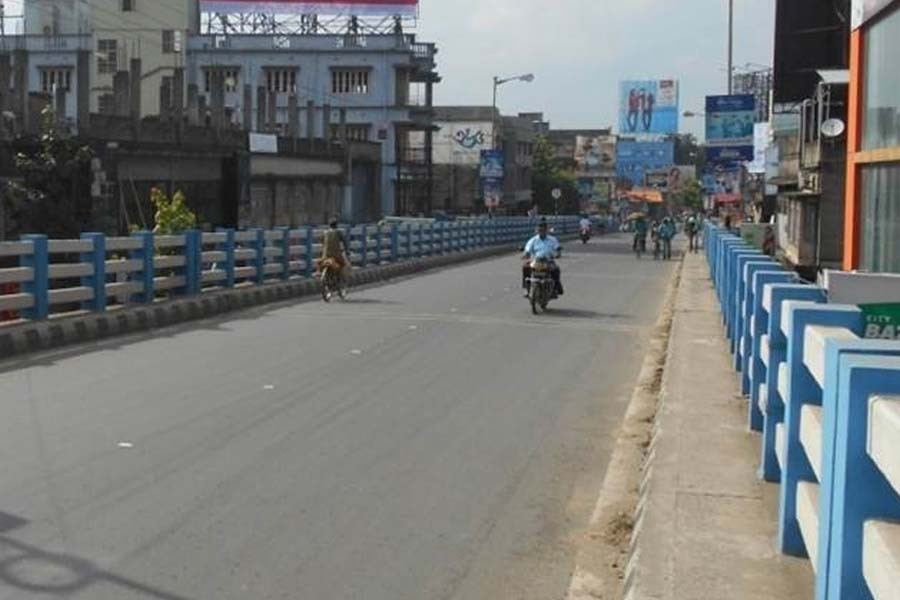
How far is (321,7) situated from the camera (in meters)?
66.3

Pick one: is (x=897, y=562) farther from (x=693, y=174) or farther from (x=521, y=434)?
(x=693, y=174)

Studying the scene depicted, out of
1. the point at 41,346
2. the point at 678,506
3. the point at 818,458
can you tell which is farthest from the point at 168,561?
the point at 41,346

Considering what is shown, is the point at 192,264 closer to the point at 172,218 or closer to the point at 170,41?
the point at 172,218

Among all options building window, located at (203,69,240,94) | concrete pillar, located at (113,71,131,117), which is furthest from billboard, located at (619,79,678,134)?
concrete pillar, located at (113,71,131,117)

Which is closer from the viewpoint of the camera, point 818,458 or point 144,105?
point 818,458

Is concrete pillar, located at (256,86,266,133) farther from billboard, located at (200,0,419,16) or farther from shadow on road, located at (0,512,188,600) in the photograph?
shadow on road, located at (0,512,188,600)

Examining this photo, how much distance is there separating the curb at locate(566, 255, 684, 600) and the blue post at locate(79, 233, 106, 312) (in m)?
7.63

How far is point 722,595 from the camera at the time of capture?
434 centimetres

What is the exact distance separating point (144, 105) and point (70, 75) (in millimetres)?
4302

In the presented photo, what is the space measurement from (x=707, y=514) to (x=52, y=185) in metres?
27.1

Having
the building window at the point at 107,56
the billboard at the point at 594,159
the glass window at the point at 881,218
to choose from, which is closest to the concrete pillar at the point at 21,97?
the glass window at the point at 881,218

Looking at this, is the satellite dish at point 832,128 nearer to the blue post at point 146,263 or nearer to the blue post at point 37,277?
the blue post at point 146,263

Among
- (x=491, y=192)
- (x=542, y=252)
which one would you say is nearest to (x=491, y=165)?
(x=491, y=192)

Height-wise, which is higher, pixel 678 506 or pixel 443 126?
pixel 443 126
